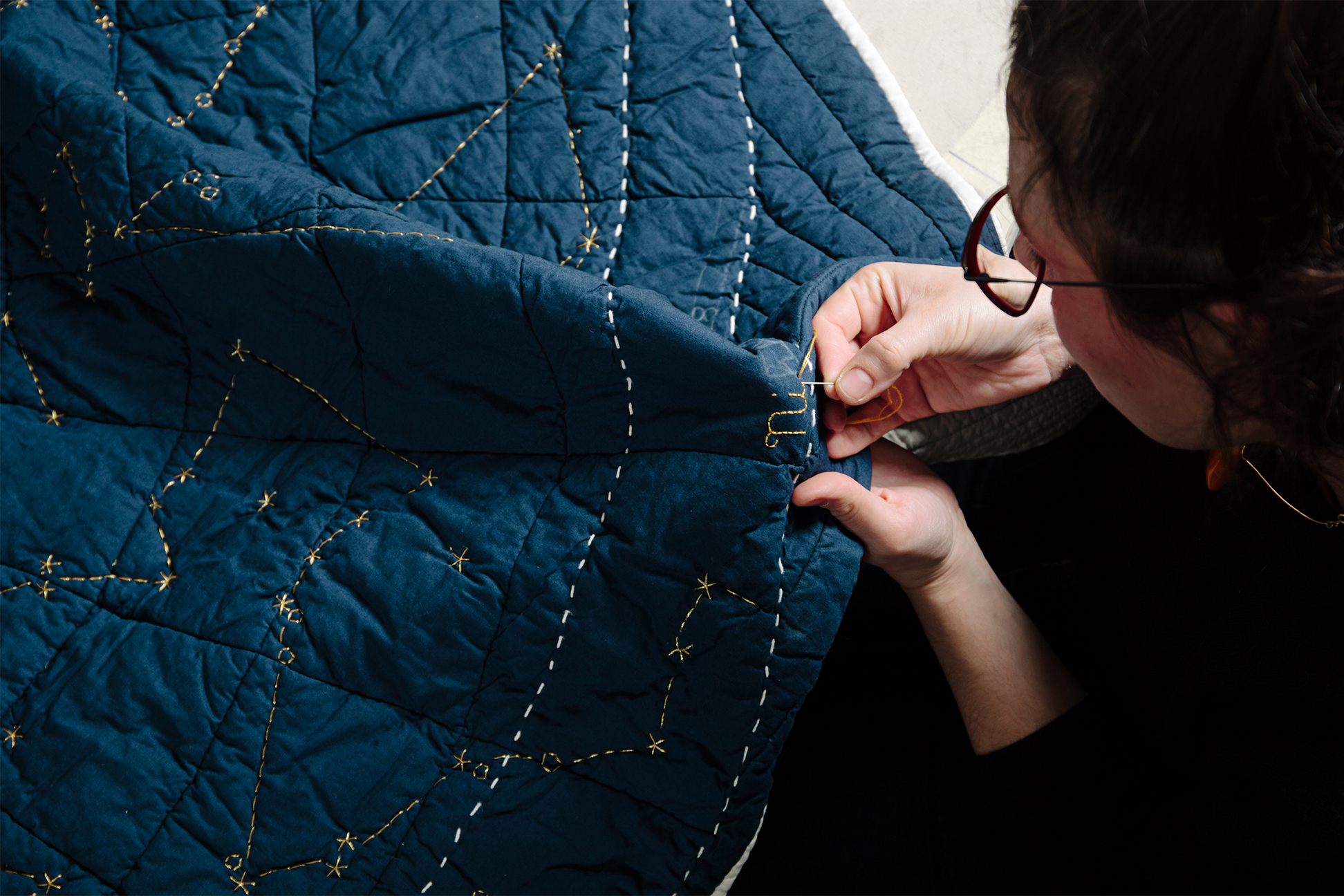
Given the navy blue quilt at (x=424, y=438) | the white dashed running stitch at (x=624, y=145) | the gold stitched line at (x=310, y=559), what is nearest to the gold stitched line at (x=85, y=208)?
the navy blue quilt at (x=424, y=438)

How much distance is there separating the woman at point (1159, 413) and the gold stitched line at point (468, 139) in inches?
18.1

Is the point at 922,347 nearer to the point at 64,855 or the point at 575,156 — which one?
the point at 575,156

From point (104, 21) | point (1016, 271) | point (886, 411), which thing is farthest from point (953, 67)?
point (104, 21)

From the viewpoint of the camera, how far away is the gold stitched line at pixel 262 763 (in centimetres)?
77

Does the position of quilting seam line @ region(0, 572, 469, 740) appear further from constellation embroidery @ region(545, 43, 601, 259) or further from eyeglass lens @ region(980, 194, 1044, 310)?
eyeglass lens @ region(980, 194, 1044, 310)

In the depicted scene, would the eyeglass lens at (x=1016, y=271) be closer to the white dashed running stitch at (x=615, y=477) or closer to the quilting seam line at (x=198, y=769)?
the white dashed running stitch at (x=615, y=477)

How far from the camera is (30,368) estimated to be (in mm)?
947

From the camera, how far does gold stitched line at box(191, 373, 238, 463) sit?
35.3 inches

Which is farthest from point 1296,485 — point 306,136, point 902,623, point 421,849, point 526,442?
point 306,136

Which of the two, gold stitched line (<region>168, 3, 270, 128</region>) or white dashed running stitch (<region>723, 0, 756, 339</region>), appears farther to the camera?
gold stitched line (<region>168, 3, 270, 128</region>)

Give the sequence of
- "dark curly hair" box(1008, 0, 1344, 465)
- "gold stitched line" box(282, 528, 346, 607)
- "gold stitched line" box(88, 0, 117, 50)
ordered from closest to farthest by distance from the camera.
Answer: "dark curly hair" box(1008, 0, 1344, 465)
"gold stitched line" box(282, 528, 346, 607)
"gold stitched line" box(88, 0, 117, 50)

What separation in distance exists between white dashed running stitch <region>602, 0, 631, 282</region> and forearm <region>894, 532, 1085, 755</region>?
1.53 ft

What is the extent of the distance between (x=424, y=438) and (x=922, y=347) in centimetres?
48

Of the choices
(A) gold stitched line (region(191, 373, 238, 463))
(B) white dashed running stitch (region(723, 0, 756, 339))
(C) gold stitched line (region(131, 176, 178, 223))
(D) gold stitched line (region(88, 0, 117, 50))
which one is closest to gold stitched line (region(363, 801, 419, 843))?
(A) gold stitched line (region(191, 373, 238, 463))
